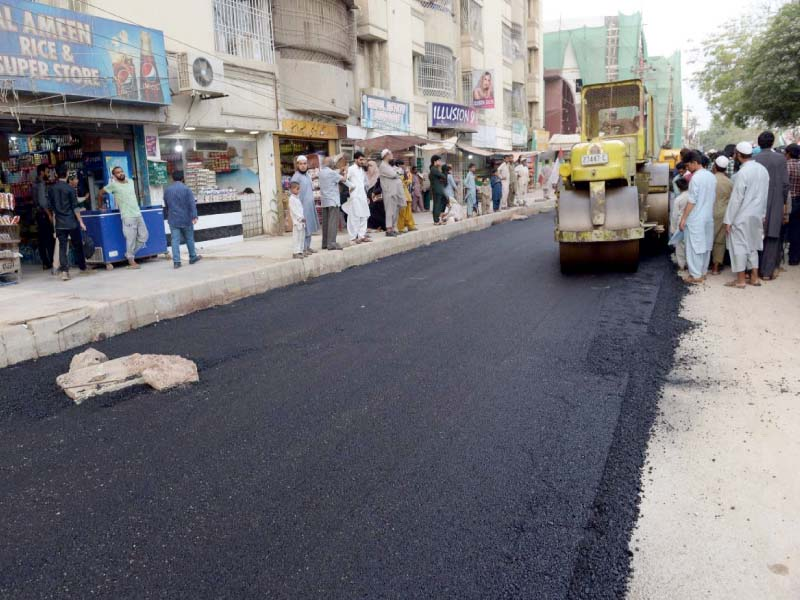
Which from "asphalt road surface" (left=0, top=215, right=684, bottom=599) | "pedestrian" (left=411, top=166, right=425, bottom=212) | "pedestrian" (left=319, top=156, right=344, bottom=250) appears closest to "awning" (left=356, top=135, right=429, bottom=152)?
"pedestrian" (left=411, top=166, right=425, bottom=212)

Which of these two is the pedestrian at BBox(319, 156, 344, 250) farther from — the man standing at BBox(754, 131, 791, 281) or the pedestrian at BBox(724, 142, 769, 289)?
the man standing at BBox(754, 131, 791, 281)

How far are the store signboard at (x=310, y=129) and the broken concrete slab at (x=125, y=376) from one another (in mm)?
11866

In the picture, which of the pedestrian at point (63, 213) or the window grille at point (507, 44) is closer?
the pedestrian at point (63, 213)

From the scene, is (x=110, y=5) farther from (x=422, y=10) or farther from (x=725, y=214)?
(x=422, y=10)

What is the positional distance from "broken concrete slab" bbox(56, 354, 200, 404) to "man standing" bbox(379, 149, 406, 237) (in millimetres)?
9436

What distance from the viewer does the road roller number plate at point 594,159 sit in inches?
349

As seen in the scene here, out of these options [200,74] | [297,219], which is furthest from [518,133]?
[297,219]

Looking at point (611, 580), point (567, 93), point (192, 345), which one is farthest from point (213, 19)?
point (567, 93)

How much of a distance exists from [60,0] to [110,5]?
108cm

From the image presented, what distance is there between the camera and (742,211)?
7820 millimetres

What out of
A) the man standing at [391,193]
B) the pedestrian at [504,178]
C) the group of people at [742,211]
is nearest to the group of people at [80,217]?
the man standing at [391,193]

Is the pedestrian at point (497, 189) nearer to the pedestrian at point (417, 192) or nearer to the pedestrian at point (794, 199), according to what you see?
the pedestrian at point (417, 192)

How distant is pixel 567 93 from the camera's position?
47.3 m

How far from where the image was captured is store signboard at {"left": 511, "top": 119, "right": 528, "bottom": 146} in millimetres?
34688
